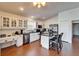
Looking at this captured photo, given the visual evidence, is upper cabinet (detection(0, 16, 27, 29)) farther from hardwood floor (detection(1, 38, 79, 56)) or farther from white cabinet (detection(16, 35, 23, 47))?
hardwood floor (detection(1, 38, 79, 56))

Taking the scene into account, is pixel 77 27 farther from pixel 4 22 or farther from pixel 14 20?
pixel 4 22

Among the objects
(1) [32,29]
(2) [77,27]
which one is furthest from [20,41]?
(2) [77,27]

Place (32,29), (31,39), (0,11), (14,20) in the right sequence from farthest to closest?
(32,29) → (31,39) → (14,20) → (0,11)

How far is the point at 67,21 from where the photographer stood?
323 inches

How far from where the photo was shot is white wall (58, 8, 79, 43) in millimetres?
7503

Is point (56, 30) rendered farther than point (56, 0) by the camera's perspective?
Yes

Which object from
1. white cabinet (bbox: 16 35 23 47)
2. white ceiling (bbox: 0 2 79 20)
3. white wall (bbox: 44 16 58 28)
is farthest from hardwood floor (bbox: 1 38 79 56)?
white wall (bbox: 44 16 58 28)

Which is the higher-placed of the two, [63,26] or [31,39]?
[63,26]

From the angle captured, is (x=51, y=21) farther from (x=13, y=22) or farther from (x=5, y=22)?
(x=5, y=22)

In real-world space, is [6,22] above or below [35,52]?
above

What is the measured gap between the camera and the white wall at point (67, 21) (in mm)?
→ 7503

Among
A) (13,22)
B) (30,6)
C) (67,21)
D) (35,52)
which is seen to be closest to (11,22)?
(13,22)

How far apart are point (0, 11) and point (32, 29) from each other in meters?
4.40

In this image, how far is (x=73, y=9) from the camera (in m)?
7.53
